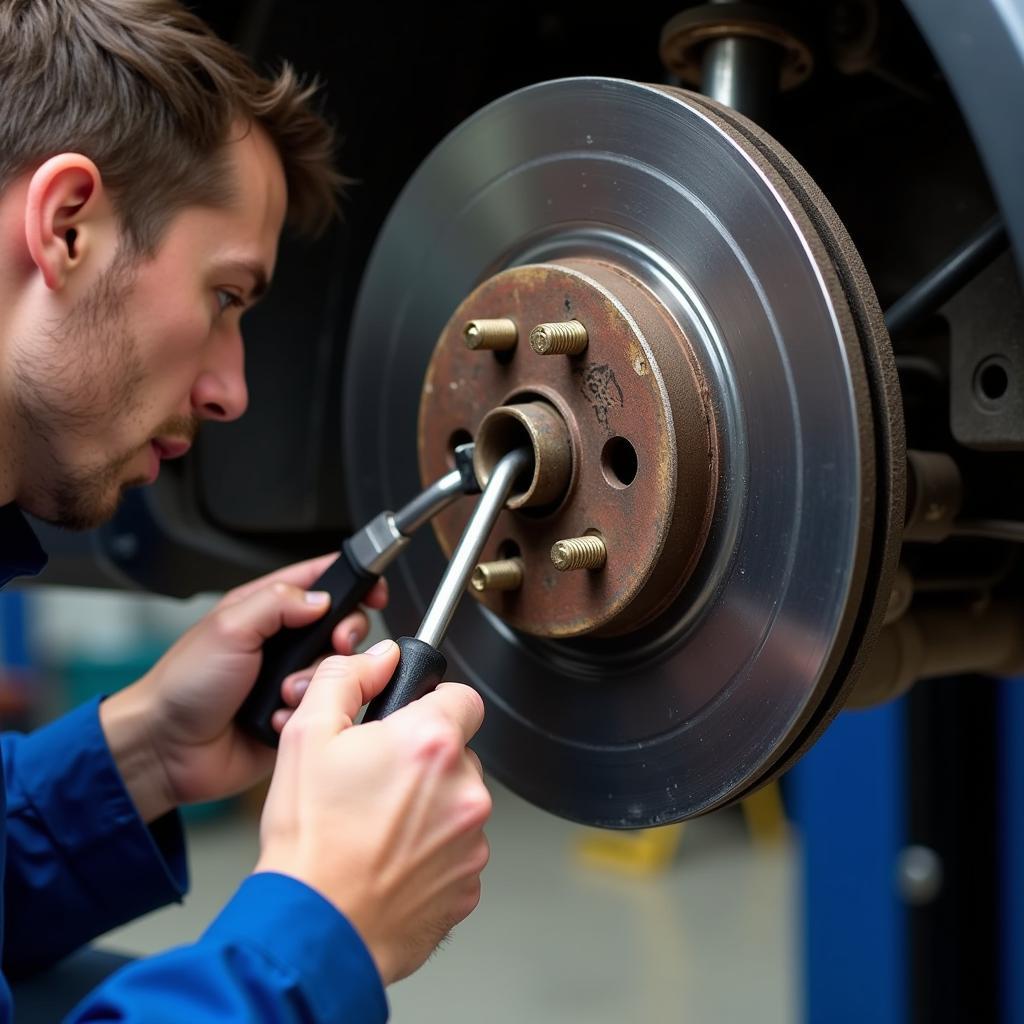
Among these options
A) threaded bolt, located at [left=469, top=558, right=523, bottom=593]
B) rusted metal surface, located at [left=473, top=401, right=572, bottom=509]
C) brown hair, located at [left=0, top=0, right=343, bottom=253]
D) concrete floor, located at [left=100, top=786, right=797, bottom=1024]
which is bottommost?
concrete floor, located at [left=100, top=786, right=797, bottom=1024]

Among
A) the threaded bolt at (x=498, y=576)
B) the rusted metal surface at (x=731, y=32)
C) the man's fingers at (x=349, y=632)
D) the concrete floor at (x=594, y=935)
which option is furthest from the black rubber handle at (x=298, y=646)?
the concrete floor at (x=594, y=935)

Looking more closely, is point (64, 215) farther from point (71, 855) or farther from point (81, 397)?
point (71, 855)

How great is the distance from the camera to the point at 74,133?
25.3 inches

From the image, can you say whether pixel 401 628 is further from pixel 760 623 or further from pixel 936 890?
pixel 936 890

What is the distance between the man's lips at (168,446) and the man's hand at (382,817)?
0.95ft

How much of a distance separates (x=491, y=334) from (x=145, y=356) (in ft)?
0.71

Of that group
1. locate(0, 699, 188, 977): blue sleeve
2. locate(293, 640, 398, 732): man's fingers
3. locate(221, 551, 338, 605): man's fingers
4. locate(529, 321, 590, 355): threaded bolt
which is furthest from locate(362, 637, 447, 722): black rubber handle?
locate(0, 699, 188, 977): blue sleeve

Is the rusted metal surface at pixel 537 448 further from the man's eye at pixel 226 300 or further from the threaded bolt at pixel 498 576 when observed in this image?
the man's eye at pixel 226 300

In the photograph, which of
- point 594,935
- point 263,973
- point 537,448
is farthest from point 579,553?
point 594,935

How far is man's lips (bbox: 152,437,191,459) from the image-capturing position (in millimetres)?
715

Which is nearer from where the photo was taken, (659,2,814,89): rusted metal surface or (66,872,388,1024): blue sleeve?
(66,872,388,1024): blue sleeve

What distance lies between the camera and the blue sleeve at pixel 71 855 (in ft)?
2.73

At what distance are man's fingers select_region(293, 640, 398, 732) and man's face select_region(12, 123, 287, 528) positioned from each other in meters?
0.25

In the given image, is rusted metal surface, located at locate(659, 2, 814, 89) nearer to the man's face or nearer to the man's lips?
the man's face
